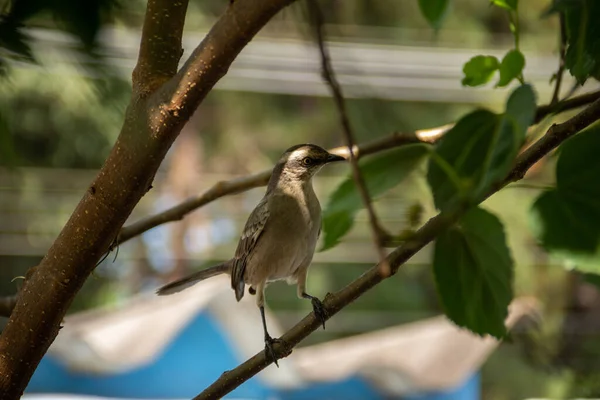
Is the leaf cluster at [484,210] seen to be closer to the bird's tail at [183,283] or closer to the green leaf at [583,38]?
the green leaf at [583,38]

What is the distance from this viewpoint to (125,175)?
37cm


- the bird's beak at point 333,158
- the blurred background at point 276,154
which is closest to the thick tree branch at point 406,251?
the bird's beak at point 333,158

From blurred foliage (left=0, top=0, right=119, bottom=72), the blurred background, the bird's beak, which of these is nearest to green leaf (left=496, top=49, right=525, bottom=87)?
blurred foliage (left=0, top=0, right=119, bottom=72)

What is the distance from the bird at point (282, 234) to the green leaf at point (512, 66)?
1.26 ft

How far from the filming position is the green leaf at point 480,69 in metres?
0.46

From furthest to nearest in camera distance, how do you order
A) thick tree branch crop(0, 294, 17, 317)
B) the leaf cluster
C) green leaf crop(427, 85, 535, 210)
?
thick tree branch crop(0, 294, 17, 317), the leaf cluster, green leaf crop(427, 85, 535, 210)

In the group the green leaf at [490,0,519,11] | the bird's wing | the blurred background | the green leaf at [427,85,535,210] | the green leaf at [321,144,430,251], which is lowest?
the blurred background

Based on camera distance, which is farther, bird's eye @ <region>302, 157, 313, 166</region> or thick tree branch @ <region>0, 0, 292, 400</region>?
bird's eye @ <region>302, 157, 313, 166</region>

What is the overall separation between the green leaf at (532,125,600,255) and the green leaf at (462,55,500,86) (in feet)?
0.27

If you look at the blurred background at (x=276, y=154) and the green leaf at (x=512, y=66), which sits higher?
the green leaf at (x=512, y=66)

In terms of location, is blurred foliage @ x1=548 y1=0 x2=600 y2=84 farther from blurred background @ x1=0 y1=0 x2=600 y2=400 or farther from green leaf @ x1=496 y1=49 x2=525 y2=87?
blurred background @ x1=0 y1=0 x2=600 y2=400

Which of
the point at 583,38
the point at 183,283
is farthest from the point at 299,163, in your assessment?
the point at 583,38

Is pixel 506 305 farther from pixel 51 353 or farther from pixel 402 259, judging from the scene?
pixel 51 353

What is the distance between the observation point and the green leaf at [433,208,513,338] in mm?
407
